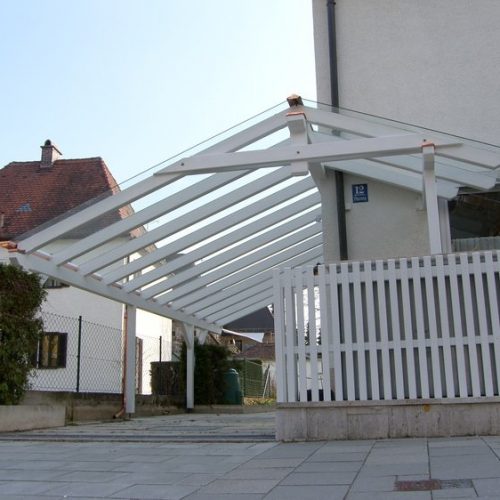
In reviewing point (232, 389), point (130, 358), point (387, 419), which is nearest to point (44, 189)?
point (232, 389)

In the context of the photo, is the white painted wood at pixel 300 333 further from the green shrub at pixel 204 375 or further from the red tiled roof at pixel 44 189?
the red tiled roof at pixel 44 189

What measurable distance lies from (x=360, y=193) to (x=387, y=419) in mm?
3923

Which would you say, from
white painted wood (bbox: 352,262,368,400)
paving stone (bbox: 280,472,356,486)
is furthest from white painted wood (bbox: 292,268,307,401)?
paving stone (bbox: 280,472,356,486)

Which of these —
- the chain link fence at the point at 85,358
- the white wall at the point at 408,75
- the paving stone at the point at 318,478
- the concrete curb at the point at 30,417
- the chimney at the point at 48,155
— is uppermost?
the chimney at the point at 48,155

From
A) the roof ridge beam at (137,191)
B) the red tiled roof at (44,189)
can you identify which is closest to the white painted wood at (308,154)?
the roof ridge beam at (137,191)

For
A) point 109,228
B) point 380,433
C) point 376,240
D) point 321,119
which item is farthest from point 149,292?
point 380,433

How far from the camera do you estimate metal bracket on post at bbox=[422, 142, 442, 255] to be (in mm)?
7461

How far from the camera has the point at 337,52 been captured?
32.6ft

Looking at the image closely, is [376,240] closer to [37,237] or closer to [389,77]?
[389,77]

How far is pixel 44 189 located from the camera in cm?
2584

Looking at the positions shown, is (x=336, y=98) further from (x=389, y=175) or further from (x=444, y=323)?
(x=444, y=323)

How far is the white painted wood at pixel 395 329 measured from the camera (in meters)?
6.58

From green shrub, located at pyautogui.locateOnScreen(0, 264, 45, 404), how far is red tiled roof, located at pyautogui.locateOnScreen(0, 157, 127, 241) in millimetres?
14658

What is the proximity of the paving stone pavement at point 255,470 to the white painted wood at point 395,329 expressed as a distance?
59 cm
